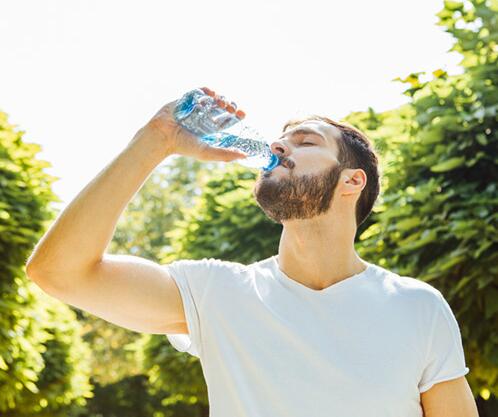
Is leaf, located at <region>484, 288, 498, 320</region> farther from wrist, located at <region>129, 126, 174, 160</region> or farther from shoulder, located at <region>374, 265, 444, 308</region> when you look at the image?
wrist, located at <region>129, 126, 174, 160</region>

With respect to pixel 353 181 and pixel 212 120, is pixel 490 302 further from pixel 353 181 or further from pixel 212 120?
pixel 212 120

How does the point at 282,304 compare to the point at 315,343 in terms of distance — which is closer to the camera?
the point at 315,343

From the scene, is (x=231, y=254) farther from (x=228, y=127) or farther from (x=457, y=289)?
(x=228, y=127)

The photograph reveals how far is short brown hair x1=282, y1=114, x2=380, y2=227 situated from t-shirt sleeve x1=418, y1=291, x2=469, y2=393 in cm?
58

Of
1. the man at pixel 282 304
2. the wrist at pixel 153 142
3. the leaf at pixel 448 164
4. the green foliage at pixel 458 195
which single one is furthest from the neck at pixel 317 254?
A: the leaf at pixel 448 164

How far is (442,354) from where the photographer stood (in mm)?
2482

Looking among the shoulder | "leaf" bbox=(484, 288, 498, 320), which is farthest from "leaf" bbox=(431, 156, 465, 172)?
the shoulder

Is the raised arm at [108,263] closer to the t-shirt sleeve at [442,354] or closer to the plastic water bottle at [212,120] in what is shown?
the plastic water bottle at [212,120]

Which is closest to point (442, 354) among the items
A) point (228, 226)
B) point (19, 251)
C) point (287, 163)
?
point (287, 163)

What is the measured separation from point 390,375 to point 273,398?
1.18ft

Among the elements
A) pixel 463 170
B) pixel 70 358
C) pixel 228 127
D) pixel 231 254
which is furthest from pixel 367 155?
pixel 70 358

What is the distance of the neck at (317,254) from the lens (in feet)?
8.92

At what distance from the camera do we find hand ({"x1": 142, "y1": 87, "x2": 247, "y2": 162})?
2.67 metres

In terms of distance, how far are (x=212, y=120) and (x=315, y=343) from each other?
2.92ft
